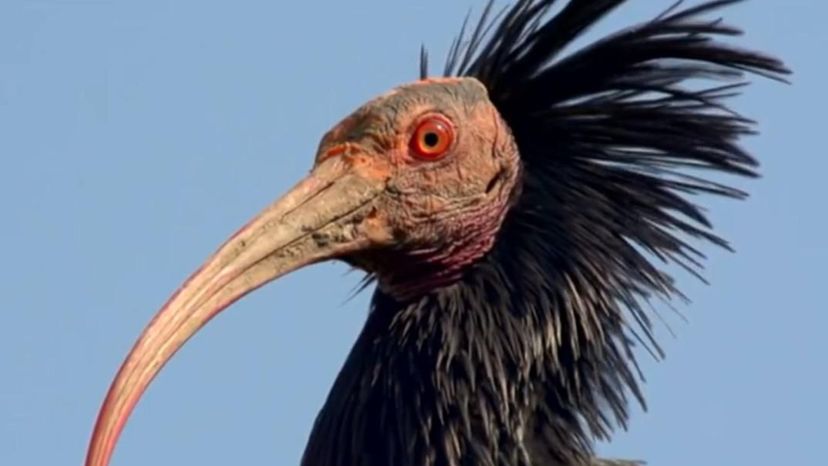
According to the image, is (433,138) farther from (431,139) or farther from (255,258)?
(255,258)

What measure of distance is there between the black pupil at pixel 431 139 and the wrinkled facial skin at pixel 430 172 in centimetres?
8

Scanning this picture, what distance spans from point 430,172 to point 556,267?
30.1 inches

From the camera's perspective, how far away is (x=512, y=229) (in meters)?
25.2

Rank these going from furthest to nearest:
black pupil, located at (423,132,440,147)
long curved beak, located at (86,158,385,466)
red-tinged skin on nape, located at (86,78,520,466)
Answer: black pupil, located at (423,132,440,147), red-tinged skin on nape, located at (86,78,520,466), long curved beak, located at (86,158,385,466)

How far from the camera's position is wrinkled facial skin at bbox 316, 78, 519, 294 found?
25.0 metres

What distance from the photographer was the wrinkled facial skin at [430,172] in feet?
82.1

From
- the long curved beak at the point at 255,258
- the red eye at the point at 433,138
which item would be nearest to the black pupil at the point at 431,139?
the red eye at the point at 433,138

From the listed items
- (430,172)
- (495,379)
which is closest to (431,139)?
(430,172)

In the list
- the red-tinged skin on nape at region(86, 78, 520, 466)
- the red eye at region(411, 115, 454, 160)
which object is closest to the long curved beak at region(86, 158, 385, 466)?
the red-tinged skin on nape at region(86, 78, 520, 466)

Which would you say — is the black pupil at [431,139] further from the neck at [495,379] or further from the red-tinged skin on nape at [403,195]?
the neck at [495,379]

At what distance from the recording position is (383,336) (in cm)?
2512

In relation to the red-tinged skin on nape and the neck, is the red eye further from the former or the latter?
the neck

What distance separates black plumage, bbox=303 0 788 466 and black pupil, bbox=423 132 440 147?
1.51ft

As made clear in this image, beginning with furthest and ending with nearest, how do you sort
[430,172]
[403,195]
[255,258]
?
[430,172]
[403,195]
[255,258]
